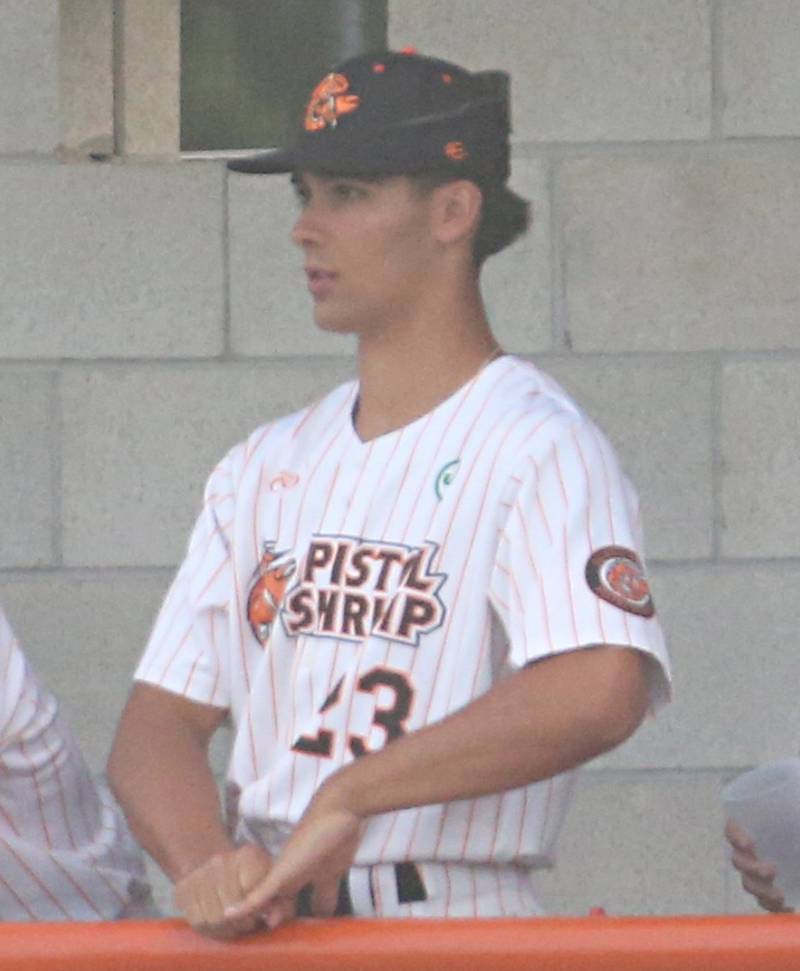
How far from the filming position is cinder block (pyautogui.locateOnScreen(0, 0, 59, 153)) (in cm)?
430

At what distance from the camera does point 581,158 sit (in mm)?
4242

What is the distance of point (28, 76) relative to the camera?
4.31 meters

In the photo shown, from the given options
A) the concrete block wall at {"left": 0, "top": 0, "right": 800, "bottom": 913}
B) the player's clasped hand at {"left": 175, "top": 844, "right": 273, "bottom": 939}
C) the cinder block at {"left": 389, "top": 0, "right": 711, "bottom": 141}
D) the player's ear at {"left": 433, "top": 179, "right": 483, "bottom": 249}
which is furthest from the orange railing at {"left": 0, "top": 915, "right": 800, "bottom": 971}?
the cinder block at {"left": 389, "top": 0, "right": 711, "bottom": 141}

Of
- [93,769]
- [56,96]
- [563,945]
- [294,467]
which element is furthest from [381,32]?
[563,945]

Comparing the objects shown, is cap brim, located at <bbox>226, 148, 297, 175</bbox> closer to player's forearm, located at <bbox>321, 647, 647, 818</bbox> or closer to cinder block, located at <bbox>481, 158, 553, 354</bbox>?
player's forearm, located at <bbox>321, 647, 647, 818</bbox>

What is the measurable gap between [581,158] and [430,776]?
226cm

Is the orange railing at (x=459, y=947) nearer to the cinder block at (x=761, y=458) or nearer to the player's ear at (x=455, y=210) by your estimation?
the player's ear at (x=455, y=210)

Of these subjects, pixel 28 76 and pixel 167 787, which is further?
pixel 28 76

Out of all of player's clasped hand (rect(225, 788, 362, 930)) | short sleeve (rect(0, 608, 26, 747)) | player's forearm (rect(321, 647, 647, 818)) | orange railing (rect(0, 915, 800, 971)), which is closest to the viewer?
orange railing (rect(0, 915, 800, 971))

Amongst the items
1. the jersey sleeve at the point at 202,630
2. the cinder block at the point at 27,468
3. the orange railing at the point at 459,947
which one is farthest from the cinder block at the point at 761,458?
the orange railing at the point at 459,947

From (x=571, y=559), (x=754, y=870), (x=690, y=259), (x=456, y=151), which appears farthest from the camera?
(x=690, y=259)

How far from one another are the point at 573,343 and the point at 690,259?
263mm

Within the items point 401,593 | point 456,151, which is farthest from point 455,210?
point 401,593

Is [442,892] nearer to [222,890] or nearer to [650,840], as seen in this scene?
→ [222,890]
